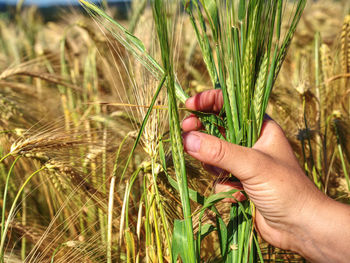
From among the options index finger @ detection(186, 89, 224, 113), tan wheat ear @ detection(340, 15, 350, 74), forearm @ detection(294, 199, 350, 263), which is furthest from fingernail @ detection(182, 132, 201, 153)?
tan wheat ear @ detection(340, 15, 350, 74)

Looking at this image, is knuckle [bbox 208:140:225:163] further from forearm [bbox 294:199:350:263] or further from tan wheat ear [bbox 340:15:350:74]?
tan wheat ear [bbox 340:15:350:74]

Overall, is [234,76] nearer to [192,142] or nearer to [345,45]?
[192,142]

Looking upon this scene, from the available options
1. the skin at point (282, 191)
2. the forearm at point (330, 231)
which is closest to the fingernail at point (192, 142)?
the skin at point (282, 191)

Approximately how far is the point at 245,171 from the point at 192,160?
0.92ft

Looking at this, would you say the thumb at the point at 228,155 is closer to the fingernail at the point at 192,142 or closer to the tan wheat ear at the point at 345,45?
the fingernail at the point at 192,142

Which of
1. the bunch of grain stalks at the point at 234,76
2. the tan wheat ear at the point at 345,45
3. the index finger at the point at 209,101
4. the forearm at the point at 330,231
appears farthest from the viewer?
the tan wheat ear at the point at 345,45

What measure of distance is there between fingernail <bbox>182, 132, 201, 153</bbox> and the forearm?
28 cm

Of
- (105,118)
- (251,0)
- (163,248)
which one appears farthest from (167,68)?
(105,118)

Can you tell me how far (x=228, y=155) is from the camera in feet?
2.25

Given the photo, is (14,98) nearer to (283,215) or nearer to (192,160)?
(192,160)

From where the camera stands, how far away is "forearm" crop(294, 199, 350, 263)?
2.45 ft

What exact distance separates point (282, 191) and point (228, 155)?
0.14m

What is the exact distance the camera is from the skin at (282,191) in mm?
701

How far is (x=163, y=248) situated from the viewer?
2.88ft
